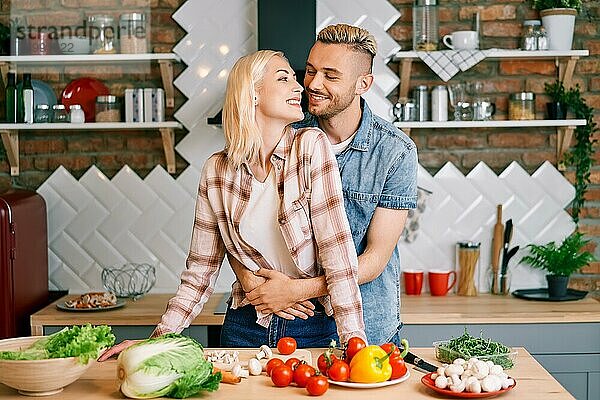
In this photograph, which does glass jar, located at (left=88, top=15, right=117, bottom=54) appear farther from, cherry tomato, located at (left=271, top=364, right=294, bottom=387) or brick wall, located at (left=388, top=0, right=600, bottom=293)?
cherry tomato, located at (left=271, top=364, right=294, bottom=387)

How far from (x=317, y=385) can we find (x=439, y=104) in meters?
2.47

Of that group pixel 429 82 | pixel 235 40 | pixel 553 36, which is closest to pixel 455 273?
pixel 429 82

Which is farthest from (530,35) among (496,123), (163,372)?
(163,372)

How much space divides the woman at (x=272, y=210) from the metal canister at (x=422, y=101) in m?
1.69

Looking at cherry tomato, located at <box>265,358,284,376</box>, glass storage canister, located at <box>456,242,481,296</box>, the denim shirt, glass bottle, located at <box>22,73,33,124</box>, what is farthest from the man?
glass bottle, located at <box>22,73,33,124</box>

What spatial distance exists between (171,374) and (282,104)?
3.12 ft

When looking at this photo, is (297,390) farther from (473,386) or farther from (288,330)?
(288,330)

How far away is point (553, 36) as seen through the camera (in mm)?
4551

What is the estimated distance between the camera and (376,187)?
10.5ft

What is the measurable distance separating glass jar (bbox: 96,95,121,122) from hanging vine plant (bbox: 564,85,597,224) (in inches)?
85.5

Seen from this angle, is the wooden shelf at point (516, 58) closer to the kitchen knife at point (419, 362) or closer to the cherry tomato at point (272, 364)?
the kitchen knife at point (419, 362)

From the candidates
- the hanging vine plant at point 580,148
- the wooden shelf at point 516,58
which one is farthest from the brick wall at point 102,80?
the hanging vine plant at point 580,148

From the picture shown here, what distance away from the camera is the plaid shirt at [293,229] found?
9.28ft

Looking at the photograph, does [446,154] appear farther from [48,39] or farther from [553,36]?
[48,39]
